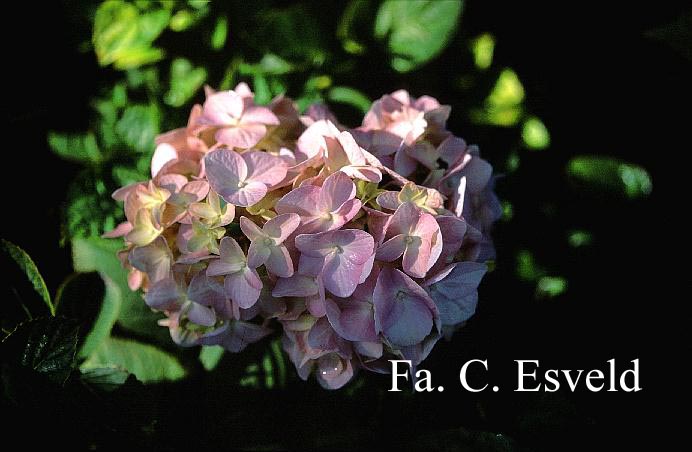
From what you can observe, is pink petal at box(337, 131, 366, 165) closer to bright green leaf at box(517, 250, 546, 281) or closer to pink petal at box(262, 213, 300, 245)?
pink petal at box(262, 213, 300, 245)

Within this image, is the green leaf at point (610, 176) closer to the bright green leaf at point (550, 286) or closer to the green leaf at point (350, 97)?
the bright green leaf at point (550, 286)

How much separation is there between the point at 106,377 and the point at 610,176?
67 centimetres

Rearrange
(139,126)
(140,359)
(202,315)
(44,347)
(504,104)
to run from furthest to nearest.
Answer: (504,104)
(139,126)
(140,359)
(202,315)
(44,347)

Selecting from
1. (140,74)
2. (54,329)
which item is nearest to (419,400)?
(54,329)

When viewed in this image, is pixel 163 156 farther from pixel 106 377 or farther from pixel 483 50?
pixel 483 50

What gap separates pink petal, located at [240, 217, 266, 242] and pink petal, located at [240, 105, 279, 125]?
141 millimetres

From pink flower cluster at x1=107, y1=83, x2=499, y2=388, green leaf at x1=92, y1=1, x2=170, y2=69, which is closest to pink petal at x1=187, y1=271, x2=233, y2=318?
pink flower cluster at x1=107, y1=83, x2=499, y2=388

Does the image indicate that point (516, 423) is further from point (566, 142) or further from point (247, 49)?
point (247, 49)

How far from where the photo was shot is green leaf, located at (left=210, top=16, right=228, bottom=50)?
0.90 m

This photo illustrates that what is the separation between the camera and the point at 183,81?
914mm

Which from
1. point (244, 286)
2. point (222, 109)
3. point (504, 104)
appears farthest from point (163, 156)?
point (504, 104)

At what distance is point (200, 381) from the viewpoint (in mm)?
814

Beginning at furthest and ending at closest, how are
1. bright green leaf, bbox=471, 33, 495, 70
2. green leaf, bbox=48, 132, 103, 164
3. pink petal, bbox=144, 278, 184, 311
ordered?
bright green leaf, bbox=471, 33, 495, 70 < green leaf, bbox=48, 132, 103, 164 < pink petal, bbox=144, 278, 184, 311

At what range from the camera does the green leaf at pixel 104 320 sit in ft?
2.38
